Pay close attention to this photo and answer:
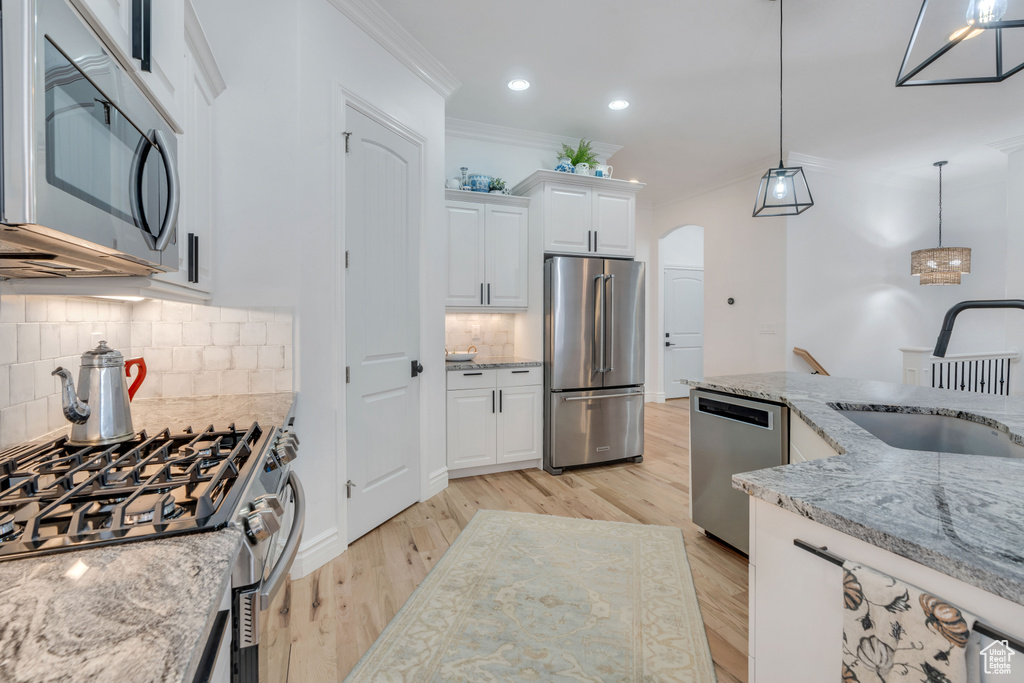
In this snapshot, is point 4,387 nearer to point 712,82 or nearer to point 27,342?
point 27,342

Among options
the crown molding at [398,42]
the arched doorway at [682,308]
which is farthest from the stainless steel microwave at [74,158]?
the arched doorway at [682,308]

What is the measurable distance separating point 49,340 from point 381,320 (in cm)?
137

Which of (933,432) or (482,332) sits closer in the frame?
(933,432)

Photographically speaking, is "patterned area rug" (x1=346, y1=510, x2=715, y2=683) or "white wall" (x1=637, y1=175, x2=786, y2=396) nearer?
"patterned area rug" (x1=346, y1=510, x2=715, y2=683)

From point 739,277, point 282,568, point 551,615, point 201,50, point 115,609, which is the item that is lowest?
point 551,615

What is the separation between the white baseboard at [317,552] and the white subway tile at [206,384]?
2.58 feet

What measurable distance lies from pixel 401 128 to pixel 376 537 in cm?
229

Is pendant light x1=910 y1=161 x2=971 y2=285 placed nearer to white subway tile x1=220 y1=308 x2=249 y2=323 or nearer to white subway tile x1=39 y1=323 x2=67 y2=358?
white subway tile x1=220 y1=308 x2=249 y2=323

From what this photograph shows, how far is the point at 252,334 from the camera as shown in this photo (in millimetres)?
2033

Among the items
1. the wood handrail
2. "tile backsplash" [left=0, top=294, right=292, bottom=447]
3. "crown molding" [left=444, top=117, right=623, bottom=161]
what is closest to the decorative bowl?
"crown molding" [left=444, top=117, right=623, bottom=161]

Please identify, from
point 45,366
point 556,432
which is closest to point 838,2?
point 556,432

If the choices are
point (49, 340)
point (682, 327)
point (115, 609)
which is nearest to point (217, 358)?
point (49, 340)

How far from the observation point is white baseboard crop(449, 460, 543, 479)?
3439mm

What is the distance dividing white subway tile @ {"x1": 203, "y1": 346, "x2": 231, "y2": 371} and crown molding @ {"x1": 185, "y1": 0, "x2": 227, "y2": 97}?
3.44 feet
